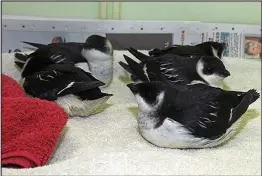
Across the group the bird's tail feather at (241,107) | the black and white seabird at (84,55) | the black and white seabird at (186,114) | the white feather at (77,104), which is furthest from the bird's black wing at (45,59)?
the bird's tail feather at (241,107)

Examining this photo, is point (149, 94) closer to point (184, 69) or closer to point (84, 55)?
point (184, 69)

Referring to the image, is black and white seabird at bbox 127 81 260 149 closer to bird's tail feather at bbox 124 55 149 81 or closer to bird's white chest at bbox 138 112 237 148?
bird's white chest at bbox 138 112 237 148

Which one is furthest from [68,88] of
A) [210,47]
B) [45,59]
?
[210,47]

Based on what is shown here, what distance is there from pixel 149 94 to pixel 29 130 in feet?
0.62

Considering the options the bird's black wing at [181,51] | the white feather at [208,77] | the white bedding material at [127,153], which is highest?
the bird's black wing at [181,51]

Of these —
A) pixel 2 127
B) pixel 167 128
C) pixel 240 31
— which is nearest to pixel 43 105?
pixel 2 127

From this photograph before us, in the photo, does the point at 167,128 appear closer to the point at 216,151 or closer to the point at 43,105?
the point at 216,151

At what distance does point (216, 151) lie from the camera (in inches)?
25.8

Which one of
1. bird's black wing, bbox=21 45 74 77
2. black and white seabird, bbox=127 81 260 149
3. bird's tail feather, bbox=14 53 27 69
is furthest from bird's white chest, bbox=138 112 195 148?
bird's tail feather, bbox=14 53 27 69

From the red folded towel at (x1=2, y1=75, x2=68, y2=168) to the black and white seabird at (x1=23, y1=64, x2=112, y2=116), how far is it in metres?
0.10

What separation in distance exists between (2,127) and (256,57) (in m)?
0.77

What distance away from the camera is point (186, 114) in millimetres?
630

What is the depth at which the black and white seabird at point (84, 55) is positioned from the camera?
0.88 m

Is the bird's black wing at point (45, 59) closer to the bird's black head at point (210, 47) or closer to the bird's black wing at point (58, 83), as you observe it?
the bird's black wing at point (58, 83)
